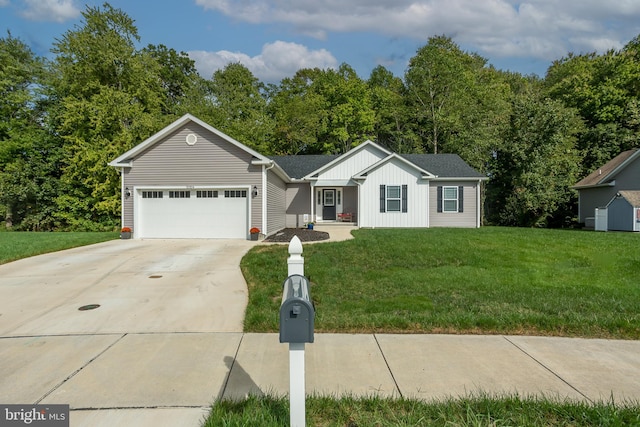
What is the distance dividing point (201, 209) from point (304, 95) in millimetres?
26035

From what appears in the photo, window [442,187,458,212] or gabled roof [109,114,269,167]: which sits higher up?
gabled roof [109,114,269,167]

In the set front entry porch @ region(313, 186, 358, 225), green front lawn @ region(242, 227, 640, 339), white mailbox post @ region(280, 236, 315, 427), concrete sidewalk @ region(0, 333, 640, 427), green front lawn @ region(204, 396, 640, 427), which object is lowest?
concrete sidewalk @ region(0, 333, 640, 427)

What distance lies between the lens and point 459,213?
64.3ft

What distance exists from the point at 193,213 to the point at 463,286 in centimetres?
1184

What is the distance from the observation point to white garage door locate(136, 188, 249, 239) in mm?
15406

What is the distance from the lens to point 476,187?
19.7m

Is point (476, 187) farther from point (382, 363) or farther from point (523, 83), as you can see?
point (523, 83)

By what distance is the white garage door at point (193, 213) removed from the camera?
50.5 ft

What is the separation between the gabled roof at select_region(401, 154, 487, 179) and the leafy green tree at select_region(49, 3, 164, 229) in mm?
17139

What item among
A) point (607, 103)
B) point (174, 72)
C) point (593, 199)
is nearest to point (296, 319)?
point (593, 199)

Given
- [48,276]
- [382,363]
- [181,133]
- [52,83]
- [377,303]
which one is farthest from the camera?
[52,83]

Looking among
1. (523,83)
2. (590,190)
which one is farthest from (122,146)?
(523,83)

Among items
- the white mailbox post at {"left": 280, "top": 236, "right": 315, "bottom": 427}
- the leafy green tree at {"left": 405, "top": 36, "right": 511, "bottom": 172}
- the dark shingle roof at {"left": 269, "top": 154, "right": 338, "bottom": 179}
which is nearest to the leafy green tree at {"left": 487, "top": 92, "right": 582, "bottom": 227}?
the leafy green tree at {"left": 405, "top": 36, "right": 511, "bottom": 172}

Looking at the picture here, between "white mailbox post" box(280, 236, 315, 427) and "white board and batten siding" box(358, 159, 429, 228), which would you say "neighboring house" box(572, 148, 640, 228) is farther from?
"white mailbox post" box(280, 236, 315, 427)
